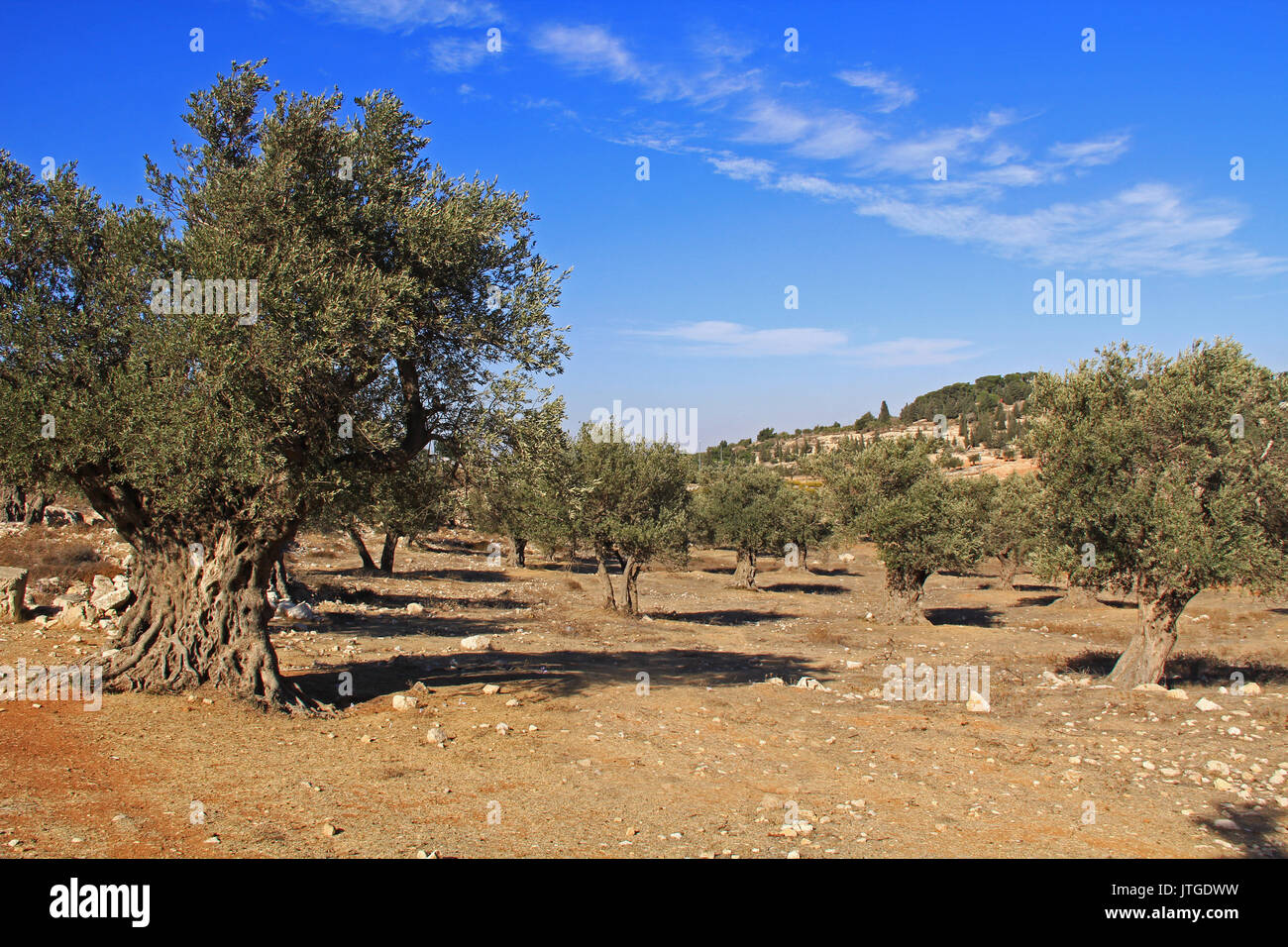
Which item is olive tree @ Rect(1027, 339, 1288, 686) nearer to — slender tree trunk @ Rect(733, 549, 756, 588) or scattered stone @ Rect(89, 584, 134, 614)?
scattered stone @ Rect(89, 584, 134, 614)

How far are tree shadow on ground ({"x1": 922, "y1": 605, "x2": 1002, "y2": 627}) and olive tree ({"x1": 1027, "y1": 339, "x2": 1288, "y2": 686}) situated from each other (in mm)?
19561

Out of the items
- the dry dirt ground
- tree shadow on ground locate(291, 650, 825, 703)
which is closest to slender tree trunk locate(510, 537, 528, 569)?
the dry dirt ground

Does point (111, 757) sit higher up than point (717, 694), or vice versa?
point (111, 757)

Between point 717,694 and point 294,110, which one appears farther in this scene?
point 717,694

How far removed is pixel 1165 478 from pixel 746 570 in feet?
126

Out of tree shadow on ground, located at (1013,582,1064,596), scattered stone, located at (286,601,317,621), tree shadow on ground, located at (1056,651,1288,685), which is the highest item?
scattered stone, located at (286,601,317,621)

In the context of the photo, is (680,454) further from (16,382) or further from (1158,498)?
(16,382)

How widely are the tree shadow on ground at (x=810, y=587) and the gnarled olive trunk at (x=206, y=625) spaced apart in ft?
142

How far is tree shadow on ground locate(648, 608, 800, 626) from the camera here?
3716 cm

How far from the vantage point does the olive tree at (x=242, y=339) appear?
37.6 feet

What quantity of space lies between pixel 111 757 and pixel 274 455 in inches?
188
